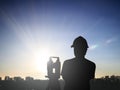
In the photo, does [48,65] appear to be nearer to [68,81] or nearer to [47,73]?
[47,73]

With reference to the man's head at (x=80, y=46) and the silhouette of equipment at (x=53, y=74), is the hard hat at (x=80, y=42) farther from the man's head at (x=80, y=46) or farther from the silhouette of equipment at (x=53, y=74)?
the silhouette of equipment at (x=53, y=74)

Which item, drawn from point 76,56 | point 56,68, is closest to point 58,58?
point 56,68

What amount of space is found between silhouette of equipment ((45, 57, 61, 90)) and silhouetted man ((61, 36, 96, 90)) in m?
2.82

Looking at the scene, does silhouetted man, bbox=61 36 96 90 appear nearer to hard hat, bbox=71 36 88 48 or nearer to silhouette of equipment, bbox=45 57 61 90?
hard hat, bbox=71 36 88 48

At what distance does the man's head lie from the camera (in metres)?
7.49

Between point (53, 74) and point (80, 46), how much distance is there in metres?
3.92

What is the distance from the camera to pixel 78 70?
754 cm

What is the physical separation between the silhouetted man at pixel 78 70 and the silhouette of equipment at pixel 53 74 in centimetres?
282

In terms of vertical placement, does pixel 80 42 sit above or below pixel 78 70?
above

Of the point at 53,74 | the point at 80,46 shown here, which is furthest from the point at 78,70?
the point at 53,74

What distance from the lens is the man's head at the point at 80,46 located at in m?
7.49

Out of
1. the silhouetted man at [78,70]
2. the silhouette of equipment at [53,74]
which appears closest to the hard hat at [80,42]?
the silhouetted man at [78,70]

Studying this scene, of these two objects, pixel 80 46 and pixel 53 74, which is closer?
pixel 80 46

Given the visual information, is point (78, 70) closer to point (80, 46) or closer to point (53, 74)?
point (80, 46)
